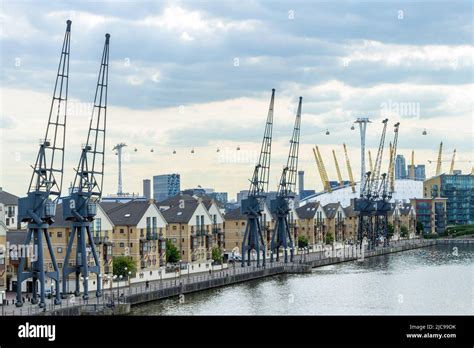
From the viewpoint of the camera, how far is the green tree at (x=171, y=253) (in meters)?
63.2

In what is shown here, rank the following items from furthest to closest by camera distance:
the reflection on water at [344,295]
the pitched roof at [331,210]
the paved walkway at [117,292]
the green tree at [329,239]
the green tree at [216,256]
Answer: the pitched roof at [331,210] < the green tree at [329,239] < the green tree at [216,256] < the reflection on water at [344,295] < the paved walkway at [117,292]

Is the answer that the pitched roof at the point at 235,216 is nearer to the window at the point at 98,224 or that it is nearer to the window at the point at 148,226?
the window at the point at 148,226

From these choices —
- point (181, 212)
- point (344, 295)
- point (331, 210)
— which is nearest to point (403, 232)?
point (331, 210)

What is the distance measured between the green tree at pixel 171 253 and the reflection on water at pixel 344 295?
6797 mm

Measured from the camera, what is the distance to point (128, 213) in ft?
200

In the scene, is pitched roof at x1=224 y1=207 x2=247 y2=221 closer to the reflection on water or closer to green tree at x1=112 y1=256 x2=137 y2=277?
the reflection on water

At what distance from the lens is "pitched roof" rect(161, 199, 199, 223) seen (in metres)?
68.0

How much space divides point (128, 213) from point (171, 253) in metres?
5.03

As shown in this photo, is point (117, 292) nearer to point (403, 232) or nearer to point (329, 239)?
point (329, 239)

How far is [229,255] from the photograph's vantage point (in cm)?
8094

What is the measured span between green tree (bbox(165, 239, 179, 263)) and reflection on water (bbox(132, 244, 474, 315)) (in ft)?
22.3

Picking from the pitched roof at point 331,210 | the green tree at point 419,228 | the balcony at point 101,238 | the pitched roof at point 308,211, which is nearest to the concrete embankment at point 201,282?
the balcony at point 101,238
